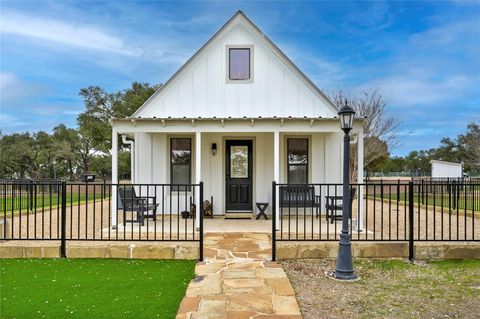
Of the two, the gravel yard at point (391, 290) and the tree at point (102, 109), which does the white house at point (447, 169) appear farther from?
the tree at point (102, 109)

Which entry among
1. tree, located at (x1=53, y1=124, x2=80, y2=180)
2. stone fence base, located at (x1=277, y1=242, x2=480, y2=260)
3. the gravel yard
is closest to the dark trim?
stone fence base, located at (x1=277, y1=242, x2=480, y2=260)

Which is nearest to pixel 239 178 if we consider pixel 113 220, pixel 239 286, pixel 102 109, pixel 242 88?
pixel 242 88

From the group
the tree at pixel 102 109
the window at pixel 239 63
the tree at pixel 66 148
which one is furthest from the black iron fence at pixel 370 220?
the tree at pixel 66 148

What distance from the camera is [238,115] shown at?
10.5 metres

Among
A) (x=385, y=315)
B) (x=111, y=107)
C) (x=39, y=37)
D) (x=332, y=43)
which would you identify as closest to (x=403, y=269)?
(x=385, y=315)

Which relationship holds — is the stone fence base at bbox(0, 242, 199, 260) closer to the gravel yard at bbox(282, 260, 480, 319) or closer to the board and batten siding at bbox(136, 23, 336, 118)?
the gravel yard at bbox(282, 260, 480, 319)

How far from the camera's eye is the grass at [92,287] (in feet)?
12.8

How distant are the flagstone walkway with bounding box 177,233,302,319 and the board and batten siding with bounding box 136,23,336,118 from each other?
470cm

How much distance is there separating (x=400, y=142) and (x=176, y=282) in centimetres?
2820

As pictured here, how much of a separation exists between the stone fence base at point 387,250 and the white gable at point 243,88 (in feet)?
16.7

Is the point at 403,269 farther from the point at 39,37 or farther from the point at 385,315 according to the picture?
the point at 39,37

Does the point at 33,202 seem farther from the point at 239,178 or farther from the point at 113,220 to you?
the point at 239,178

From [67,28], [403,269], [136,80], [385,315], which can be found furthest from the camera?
[136,80]

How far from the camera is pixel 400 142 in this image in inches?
1156
